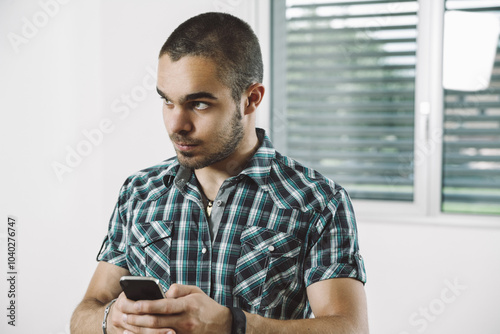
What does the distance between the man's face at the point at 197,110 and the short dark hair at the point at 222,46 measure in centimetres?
2

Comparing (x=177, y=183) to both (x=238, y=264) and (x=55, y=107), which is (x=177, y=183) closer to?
(x=238, y=264)

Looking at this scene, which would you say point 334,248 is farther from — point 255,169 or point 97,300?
point 97,300

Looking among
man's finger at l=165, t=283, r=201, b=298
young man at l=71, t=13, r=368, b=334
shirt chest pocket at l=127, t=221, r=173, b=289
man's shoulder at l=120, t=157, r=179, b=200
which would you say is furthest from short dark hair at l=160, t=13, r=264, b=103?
man's finger at l=165, t=283, r=201, b=298

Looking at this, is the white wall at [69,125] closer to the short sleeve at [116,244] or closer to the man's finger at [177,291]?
the short sleeve at [116,244]

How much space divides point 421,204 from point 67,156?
1720 millimetres

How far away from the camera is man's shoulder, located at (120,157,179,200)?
145 centimetres

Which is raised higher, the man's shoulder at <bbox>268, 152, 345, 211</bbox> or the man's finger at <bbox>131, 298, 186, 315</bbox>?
the man's shoulder at <bbox>268, 152, 345, 211</bbox>

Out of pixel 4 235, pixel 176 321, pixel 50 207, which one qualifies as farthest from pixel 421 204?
pixel 4 235

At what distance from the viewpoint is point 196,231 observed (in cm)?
134

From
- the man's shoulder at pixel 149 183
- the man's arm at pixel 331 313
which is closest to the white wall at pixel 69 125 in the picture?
the man's shoulder at pixel 149 183

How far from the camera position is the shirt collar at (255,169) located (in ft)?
4.40

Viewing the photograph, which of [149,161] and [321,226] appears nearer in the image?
[321,226]

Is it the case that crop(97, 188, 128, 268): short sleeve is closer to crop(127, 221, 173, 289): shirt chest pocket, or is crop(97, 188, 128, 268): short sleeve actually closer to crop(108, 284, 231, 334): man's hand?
crop(127, 221, 173, 289): shirt chest pocket

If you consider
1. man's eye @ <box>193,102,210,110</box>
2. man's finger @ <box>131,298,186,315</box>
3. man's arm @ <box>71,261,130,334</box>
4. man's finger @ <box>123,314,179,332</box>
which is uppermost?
man's eye @ <box>193,102,210,110</box>
